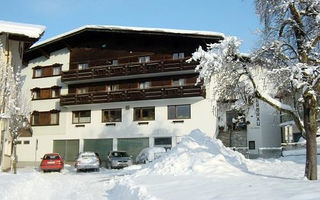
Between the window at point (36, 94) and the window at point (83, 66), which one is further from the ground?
the window at point (83, 66)

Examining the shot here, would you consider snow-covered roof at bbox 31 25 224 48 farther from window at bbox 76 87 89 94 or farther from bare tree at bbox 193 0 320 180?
bare tree at bbox 193 0 320 180

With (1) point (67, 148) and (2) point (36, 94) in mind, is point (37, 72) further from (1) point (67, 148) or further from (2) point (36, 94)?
(1) point (67, 148)

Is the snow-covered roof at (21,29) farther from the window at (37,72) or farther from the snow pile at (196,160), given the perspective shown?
the snow pile at (196,160)

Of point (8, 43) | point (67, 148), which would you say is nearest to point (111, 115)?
point (67, 148)

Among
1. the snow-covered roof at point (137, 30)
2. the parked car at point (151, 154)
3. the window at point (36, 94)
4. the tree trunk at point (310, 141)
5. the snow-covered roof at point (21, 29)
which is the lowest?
the parked car at point (151, 154)

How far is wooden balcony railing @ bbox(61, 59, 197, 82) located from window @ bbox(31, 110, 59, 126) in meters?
3.75

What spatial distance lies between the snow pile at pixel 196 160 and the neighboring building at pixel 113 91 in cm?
1004

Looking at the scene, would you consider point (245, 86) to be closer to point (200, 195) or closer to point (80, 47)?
point (200, 195)

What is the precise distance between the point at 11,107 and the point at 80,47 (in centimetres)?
1289

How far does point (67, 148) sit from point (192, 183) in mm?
24528

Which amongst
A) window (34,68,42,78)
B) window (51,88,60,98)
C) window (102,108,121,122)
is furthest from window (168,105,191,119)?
window (34,68,42,78)

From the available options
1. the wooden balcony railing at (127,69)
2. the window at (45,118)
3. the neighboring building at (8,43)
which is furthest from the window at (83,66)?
the neighboring building at (8,43)

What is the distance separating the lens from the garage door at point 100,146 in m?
32.3

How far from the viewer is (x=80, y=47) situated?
35.8 meters
